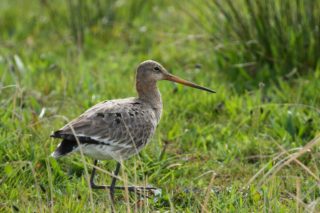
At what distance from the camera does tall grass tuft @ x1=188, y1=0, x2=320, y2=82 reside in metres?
7.49

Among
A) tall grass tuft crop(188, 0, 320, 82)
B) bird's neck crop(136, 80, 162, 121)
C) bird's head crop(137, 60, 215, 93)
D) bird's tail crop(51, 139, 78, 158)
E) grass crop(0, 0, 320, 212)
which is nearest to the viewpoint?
bird's tail crop(51, 139, 78, 158)

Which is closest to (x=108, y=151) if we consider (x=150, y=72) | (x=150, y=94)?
(x=150, y=94)

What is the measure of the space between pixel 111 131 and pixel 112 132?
0.03ft

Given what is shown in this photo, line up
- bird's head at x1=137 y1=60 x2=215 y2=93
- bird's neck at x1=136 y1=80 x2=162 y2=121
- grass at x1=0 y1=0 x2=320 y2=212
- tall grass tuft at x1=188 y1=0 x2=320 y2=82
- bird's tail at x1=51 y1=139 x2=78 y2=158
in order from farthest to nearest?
tall grass tuft at x1=188 y1=0 x2=320 y2=82
bird's head at x1=137 y1=60 x2=215 y2=93
bird's neck at x1=136 y1=80 x2=162 y2=121
grass at x1=0 y1=0 x2=320 y2=212
bird's tail at x1=51 y1=139 x2=78 y2=158

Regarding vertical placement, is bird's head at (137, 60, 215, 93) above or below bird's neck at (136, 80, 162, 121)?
above

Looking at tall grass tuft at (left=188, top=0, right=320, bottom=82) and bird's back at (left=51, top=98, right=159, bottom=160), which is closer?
bird's back at (left=51, top=98, right=159, bottom=160)

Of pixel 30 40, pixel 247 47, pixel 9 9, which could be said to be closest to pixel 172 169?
pixel 247 47

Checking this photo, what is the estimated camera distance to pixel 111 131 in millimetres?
5484

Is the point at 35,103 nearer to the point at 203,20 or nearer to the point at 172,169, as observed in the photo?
the point at 172,169

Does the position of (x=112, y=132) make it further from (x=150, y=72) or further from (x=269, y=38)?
(x=269, y=38)

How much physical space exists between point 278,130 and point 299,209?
6.00 feet

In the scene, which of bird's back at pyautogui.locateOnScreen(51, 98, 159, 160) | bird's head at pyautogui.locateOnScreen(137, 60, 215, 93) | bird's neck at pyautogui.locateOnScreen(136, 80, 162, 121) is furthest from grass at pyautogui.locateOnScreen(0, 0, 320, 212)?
bird's head at pyautogui.locateOnScreen(137, 60, 215, 93)

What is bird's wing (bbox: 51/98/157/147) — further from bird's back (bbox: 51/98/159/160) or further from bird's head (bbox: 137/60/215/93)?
bird's head (bbox: 137/60/215/93)

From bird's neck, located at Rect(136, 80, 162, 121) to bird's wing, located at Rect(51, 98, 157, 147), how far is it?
208mm
